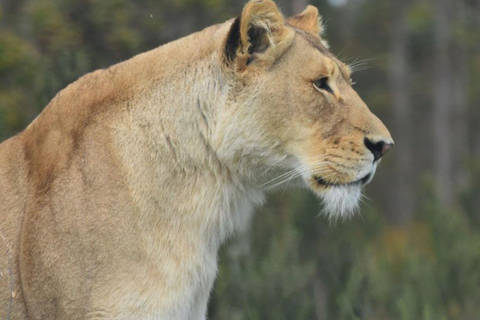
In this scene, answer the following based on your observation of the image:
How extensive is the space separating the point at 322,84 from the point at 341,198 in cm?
55

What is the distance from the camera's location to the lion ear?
487 cm

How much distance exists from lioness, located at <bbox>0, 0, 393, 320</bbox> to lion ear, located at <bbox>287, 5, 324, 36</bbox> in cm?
46

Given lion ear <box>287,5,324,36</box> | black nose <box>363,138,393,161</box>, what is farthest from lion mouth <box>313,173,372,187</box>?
lion ear <box>287,5,324,36</box>

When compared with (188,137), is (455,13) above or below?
below

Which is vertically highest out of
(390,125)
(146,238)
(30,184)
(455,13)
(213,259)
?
(30,184)

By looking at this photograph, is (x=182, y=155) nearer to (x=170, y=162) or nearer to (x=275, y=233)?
(x=170, y=162)

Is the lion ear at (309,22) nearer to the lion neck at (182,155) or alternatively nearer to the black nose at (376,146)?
the lion neck at (182,155)

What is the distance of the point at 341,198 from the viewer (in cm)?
437

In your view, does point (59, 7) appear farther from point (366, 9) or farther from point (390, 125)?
point (390, 125)

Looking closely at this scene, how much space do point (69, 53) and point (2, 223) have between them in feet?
8.48

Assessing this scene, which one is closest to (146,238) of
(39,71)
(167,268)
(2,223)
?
(167,268)

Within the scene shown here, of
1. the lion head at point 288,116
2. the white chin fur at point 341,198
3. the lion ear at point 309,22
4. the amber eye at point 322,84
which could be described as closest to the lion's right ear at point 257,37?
the lion head at point 288,116

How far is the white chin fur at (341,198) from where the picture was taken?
4.36 metres

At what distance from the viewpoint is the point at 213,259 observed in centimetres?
429
